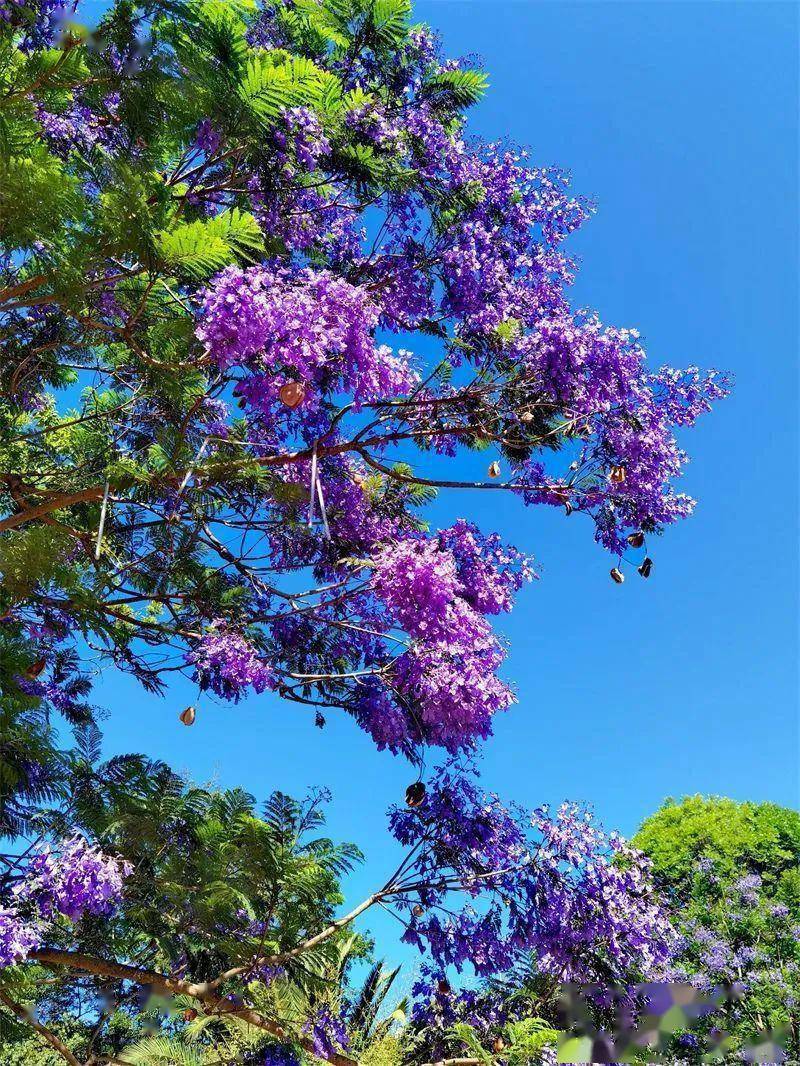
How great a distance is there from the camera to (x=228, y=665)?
5.56 meters

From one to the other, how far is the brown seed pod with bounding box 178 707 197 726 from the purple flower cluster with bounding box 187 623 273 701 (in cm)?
57

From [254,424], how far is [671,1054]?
5.80 m

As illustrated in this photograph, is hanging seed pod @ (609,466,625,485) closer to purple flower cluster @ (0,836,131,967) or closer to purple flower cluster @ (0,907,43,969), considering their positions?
purple flower cluster @ (0,836,131,967)

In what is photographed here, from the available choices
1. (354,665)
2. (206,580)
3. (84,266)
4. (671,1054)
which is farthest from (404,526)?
(671,1054)

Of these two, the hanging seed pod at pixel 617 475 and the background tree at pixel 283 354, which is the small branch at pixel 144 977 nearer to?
the background tree at pixel 283 354

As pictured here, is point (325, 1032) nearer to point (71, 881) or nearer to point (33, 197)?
point (71, 881)

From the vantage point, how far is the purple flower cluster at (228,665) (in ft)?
18.3

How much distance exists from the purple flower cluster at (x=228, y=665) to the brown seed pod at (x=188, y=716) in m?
0.57

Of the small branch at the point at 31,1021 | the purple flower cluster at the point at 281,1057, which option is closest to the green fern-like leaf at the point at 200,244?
the small branch at the point at 31,1021

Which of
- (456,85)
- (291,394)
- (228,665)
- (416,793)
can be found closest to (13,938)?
(228,665)

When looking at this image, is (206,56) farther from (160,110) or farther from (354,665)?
(354,665)

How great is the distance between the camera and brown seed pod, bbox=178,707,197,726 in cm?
493

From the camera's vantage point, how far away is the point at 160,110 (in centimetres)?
438

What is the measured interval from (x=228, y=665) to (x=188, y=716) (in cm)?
65
